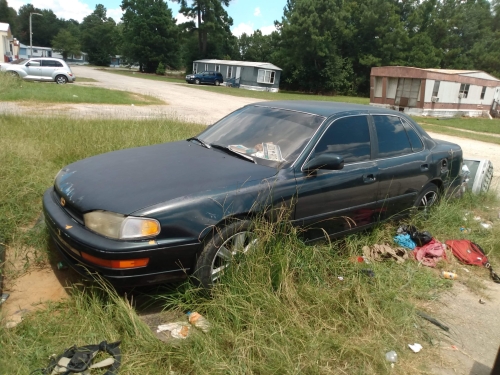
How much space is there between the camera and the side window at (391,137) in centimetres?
461

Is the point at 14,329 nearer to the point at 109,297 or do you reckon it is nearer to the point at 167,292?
the point at 109,297

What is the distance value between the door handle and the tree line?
43396mm

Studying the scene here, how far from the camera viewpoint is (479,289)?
13.5 feet

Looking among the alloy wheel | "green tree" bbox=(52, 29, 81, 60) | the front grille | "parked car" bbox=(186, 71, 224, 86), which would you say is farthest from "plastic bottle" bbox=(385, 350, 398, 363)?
"green tree" bbox=(52, 29, 81, 60)

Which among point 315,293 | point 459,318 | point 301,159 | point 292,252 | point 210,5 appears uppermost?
point 210,5

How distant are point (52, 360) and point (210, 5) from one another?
6331cm

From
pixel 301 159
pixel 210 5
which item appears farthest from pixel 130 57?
pixel 301 159

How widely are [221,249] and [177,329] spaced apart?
0.67 meters

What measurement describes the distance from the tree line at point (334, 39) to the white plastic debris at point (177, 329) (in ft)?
149

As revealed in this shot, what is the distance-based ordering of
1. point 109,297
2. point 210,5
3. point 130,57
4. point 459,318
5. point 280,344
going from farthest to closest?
point 130,57, point 210,5, point 459,318, point 109,297, point 280,344

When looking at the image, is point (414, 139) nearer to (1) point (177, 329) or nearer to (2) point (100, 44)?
(1) point (177, 329)

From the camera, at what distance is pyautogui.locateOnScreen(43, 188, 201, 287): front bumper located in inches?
112

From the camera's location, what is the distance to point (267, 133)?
4.18 metres

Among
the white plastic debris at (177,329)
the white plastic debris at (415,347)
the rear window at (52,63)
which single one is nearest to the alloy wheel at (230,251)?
the white plastic debris at (177,329)
